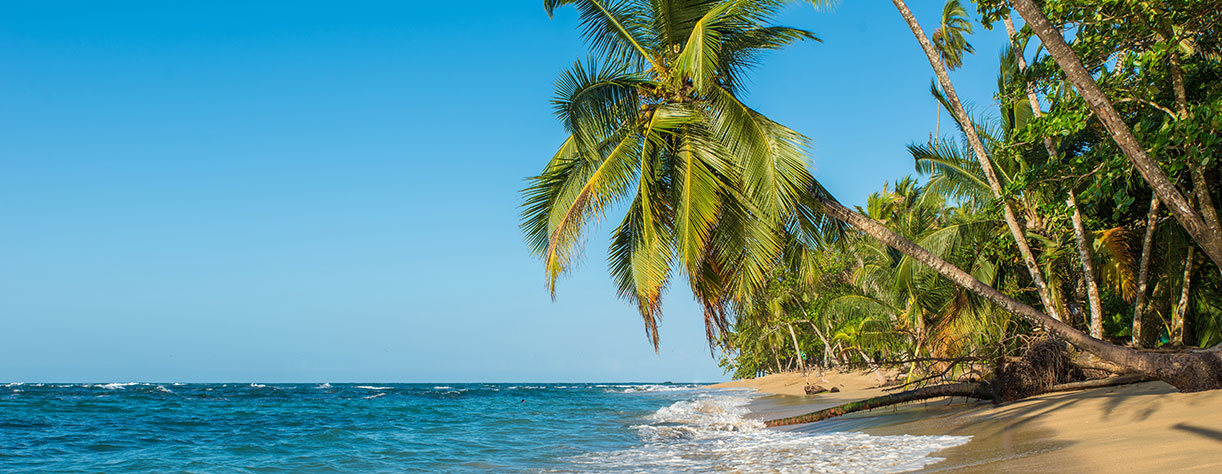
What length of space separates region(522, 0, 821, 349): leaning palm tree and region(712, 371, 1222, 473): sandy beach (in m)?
2.87

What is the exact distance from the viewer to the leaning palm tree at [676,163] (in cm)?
784

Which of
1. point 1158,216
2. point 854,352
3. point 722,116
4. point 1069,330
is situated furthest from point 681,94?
point 854,352

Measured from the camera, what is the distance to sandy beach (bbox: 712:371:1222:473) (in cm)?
481

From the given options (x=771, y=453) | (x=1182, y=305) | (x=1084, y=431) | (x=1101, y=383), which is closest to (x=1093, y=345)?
(x=1084, y=431)

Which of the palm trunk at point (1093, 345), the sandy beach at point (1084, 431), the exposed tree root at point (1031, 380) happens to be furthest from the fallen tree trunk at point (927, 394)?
the palm trunk at point (1093, 345)

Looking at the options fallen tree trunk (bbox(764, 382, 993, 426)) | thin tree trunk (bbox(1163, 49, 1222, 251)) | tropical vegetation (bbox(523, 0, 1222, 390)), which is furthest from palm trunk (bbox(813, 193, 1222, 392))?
fallen tree trunk (bbox(764, 382, 993, 426))

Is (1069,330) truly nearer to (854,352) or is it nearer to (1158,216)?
(1158,216)

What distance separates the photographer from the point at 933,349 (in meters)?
15.0

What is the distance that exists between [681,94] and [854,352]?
98.0 ft

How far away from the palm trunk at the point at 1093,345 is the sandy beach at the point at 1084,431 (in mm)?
212

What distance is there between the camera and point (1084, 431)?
21.4 ft

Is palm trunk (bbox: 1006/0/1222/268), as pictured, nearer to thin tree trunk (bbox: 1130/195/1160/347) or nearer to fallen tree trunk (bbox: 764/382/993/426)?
thin tree trunk (bbox: 1130/195/1160/347)

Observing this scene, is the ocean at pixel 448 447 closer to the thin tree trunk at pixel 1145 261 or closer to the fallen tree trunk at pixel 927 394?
the fallen tree trunk at pixel 927 394

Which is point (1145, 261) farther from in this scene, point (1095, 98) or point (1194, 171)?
point (1095, 98)
